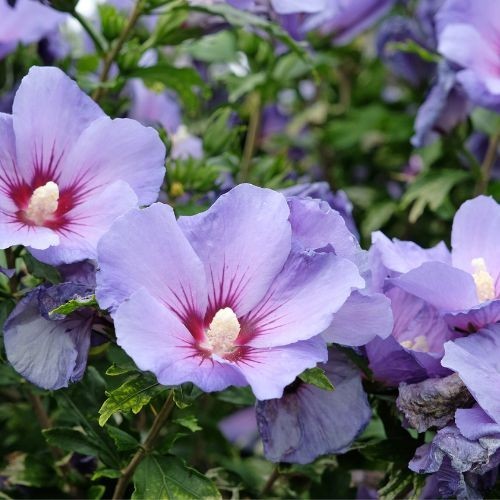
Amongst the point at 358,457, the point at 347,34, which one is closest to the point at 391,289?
the point at 358,457

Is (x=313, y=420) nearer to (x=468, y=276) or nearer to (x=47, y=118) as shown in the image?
(x=468, y=276)

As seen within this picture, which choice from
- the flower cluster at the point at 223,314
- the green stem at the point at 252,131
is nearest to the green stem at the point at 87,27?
the flower cluster at the point at 223,314

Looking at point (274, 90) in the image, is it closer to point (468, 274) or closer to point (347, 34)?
point (347, 34)

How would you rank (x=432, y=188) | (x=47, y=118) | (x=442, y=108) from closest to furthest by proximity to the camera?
(x=47, y=118)
(x=442, y=108)
(x=432, y=188)

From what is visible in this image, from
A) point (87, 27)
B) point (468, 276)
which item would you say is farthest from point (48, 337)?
point (87, 27)

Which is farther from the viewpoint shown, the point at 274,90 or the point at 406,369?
the point at 274,90

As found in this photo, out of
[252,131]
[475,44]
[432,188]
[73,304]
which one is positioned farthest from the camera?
[252,131]

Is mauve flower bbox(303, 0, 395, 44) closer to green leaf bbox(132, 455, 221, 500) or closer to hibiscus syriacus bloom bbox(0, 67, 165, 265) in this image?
hibiscus syriacus bloom bbox(0, 67, 165, 265)

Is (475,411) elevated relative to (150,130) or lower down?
lower down
